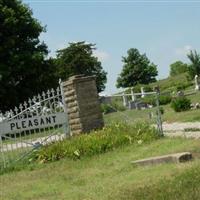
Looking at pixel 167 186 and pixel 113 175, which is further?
pixel 113 175

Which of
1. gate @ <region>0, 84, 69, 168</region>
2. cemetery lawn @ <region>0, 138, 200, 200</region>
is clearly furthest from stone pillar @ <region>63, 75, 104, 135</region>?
cemetery lawn @ <region>0, 138, 200, 200</region>

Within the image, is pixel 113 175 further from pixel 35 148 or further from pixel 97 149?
pixel 35 148

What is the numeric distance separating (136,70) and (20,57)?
44.1 m

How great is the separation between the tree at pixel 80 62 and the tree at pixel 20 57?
33707mm

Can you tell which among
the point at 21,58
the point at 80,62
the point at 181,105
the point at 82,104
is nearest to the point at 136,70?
the point at 80,62

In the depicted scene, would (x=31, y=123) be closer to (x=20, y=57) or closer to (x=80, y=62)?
(x=20, y=57)

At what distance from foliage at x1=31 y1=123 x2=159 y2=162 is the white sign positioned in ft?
3.05

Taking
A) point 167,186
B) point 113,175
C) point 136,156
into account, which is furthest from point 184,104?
point 167,186

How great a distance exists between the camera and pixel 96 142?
1288 cm

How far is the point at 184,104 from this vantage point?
977 inches

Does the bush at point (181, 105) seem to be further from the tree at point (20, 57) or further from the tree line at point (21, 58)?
the tree at point (20, 57)

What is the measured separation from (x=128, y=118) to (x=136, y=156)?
4.37m

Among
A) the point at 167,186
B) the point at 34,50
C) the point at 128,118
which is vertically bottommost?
the point at 167,186

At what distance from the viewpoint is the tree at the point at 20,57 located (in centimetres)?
3691
